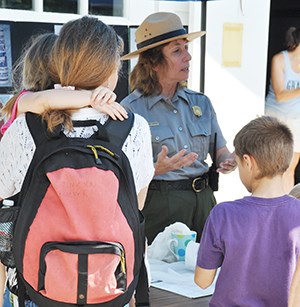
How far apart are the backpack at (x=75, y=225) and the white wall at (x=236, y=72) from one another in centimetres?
337

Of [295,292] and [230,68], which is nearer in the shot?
[295,292]

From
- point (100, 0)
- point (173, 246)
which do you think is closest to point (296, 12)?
point (100, 0)

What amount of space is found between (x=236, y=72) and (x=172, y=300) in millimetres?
3367

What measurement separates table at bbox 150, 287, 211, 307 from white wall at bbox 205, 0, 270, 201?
300 cm

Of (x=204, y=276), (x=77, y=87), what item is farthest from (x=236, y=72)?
(x=77, y=87)

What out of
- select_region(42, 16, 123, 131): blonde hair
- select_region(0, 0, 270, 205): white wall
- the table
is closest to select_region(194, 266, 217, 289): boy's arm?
the table

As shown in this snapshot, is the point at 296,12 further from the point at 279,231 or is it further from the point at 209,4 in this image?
the point at 279,231

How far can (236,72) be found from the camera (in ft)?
17.6

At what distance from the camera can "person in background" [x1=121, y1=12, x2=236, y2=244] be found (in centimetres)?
314

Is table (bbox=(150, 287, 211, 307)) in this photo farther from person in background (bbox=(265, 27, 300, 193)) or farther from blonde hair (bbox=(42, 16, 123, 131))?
person in background (bbox=(265, 27, 300, 193))

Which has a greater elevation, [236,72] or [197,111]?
[197,111]

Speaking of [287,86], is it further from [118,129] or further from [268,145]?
[118,129]

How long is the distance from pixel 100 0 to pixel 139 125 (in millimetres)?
2626

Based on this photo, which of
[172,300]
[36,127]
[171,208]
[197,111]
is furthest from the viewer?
[197,111]
